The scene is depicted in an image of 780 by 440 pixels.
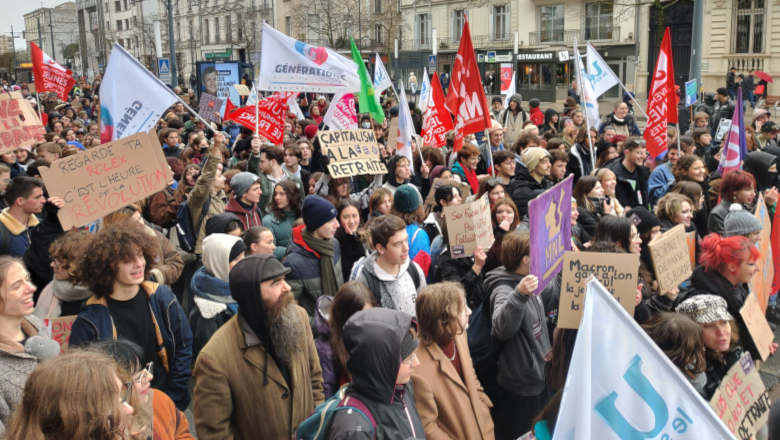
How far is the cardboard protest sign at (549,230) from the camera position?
3496 mm

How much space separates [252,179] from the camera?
597 cm

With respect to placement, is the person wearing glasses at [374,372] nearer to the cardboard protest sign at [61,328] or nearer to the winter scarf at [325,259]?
the cardboard protest sign at [61,328]

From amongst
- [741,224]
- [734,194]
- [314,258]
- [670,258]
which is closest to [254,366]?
[314,258]

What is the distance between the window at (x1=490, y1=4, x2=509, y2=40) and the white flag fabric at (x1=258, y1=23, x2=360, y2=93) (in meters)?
37.2

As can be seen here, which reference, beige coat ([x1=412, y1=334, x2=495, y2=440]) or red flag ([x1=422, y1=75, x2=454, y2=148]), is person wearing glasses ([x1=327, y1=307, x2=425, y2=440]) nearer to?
beige coat ([x1=412, y1=334, x2=495, y2=440])

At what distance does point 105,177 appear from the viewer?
16.0 feet

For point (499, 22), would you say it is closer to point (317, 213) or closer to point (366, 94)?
point (366, 94)

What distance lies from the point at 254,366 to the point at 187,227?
3.43m

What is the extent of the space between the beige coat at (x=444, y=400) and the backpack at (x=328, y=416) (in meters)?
0.62

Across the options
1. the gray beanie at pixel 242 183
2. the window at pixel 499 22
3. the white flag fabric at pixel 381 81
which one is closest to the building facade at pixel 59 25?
the window at pixel 499 22

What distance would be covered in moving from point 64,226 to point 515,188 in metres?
4.22

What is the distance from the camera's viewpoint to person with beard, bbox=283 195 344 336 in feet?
14.4

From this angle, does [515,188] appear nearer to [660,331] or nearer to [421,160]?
[421,160]

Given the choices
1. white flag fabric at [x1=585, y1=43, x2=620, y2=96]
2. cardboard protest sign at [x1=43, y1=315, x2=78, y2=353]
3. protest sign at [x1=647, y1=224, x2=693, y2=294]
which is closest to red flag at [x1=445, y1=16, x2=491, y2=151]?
protest sign at [x1=647, y1=224, x2=693, y2=294]
